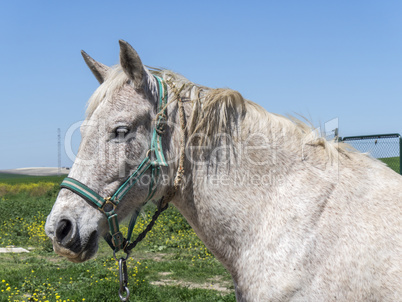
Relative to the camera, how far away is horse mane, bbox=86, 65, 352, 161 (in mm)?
2182

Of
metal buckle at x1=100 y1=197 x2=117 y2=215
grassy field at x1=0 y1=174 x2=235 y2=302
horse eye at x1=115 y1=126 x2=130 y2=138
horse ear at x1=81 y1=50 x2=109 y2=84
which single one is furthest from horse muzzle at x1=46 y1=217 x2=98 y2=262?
grassy field at x1=0 y1=174 x2=235 y2=302

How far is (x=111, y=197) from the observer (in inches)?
80.8

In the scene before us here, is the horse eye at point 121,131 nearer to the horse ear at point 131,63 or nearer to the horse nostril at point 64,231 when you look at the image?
the horse ear at point 131,63

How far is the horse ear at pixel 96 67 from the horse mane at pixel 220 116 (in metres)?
0.15

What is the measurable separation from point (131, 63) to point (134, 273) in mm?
5335

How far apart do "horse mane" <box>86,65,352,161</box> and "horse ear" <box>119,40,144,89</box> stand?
0.26 ft

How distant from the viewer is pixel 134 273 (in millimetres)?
6656

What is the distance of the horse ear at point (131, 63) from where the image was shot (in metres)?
2.02

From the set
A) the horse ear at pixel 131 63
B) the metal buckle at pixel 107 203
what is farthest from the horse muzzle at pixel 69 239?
the horse ear at pixel 131 63

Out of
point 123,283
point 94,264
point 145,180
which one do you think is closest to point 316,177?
point 145,180

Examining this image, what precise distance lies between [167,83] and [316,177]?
3.39 feet

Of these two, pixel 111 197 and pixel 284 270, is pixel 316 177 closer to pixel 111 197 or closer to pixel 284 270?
pixel 284 270

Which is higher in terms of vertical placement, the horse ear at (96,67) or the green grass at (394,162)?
the horse ear at (96,67)

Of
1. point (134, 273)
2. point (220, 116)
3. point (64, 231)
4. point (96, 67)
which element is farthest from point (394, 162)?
point (64, 231)
